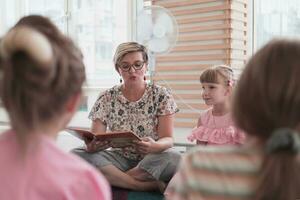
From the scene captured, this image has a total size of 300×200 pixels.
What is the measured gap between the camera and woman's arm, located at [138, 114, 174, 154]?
2.36 meters

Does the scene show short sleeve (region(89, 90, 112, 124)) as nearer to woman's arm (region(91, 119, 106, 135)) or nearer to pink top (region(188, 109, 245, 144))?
woman's arm (region(91, 119, 106, 135))

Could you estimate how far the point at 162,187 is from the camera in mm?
2414

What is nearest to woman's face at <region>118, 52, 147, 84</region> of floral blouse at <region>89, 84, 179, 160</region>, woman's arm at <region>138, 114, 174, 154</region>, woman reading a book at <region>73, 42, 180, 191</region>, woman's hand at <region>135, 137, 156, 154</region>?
woman reading a book at <region>73, 42, 180, 191</region>

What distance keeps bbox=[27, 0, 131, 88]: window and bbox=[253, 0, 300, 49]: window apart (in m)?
1.44

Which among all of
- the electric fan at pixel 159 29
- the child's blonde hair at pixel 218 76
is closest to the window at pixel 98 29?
the electric fan at pixel 159 29

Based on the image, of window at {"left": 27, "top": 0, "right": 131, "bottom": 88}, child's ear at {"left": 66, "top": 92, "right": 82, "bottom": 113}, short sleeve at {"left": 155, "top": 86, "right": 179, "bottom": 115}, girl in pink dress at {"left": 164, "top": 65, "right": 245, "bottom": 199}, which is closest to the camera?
child's ear at {"left": 66, "top": 92, "right": 82, "bottom": 113}

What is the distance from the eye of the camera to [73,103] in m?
1.02

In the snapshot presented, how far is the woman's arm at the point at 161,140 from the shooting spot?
2.36 metres

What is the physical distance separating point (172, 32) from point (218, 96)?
115 cm

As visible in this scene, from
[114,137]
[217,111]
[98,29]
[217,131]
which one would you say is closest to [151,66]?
[98,29]

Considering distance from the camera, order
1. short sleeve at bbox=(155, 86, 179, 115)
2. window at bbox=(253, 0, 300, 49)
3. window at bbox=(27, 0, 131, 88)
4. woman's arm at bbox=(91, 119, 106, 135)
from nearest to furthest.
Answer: short sleeve at bbox=(155, 86, 179, 115)
woman's arm at bbox=(91, 119, 106, 135)
window at bbox=(253, 0, 300, 49)
window at bbox=(27, 0, 131, 88)

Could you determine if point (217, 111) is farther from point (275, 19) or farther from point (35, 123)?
point (35, 123)

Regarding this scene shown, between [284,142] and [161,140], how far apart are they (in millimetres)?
1652

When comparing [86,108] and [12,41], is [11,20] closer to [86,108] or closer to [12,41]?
[86,108]
